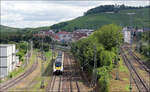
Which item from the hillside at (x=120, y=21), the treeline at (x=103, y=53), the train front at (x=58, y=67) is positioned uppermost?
the hillside at (x=120, y=21)

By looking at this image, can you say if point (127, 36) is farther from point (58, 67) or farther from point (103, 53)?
point (103, 53)

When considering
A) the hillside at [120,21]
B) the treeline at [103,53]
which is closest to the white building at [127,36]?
the hillside at [120,21]

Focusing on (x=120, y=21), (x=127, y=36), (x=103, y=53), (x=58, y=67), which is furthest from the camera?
(x=120, y=21)

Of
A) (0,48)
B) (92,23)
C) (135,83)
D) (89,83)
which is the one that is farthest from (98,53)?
(92,23)

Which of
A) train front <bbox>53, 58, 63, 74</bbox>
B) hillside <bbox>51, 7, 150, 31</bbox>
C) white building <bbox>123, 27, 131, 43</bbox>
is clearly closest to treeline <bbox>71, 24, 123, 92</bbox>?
train front <bbox>53, 58, 63, 74</bbox>

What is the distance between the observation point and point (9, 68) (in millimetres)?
51281

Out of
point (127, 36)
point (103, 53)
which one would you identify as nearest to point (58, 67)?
point (103, 53)

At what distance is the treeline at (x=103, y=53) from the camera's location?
31.1 metres

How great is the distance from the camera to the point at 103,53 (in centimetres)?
3831

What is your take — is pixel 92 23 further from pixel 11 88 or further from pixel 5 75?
pixel 11 88

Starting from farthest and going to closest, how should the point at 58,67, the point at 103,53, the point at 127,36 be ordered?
1. the point at 127,36
2. the point at 58,67
3. the point at 103,53

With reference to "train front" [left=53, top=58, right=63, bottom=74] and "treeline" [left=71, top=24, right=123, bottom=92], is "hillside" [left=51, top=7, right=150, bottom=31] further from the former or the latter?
"train front" [left=53, top=58, right=63, bottom=74]

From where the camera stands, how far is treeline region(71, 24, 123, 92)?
102 ft

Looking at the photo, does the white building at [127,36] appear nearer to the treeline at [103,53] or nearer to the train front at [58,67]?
the treeline at [103,53]
